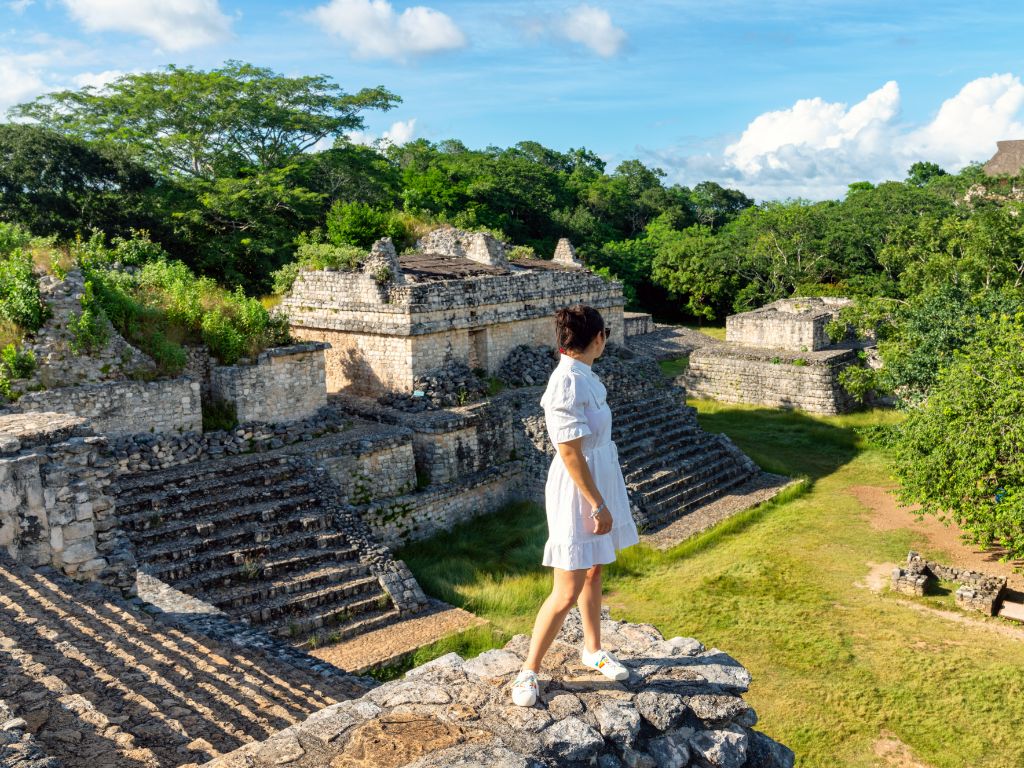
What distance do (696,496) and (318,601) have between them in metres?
7.26

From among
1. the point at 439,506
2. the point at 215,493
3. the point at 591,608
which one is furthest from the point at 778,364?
the point at 591,608

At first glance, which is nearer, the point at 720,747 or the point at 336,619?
the point at 720,747

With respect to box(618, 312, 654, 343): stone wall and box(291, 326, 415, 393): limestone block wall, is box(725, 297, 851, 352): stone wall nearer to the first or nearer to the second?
box(618, 312, 654, 343): stone wall

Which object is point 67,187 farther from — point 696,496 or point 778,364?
point 778,364

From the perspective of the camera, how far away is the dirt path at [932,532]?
448 inches

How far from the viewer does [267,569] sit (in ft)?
30.9

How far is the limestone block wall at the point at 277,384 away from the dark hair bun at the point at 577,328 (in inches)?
341

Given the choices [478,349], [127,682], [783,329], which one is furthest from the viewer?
[783,329]

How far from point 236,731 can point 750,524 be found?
10177 mm

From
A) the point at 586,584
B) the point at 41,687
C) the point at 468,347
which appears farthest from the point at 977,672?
the point at 468,347

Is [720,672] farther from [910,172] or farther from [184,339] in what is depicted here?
[910,172]

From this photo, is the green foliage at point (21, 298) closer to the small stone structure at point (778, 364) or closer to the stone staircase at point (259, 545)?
the stone staircase at point (259, 545)


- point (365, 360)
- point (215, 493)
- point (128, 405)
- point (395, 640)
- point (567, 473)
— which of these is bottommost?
point (395, 640)

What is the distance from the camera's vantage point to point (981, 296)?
52.0 feet
